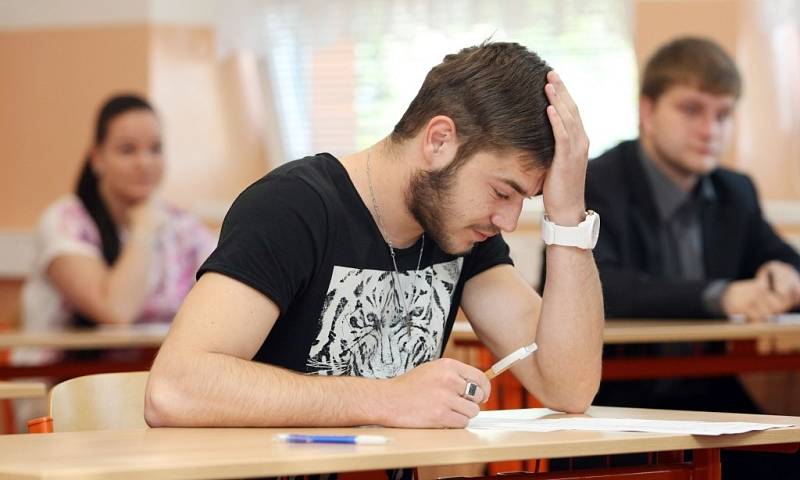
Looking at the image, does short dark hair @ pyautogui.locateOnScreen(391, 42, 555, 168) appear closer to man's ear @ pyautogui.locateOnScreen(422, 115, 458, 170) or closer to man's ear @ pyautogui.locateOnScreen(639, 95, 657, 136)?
man's ear @ pyautogui.locateOnScreen(422, 115, 458, 170)

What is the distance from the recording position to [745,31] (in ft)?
15.7

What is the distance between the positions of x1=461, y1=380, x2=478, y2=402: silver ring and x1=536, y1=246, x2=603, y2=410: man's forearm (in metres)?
0.35

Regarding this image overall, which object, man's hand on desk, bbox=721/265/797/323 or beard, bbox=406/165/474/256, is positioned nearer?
beard, bbox=406/165/474/256

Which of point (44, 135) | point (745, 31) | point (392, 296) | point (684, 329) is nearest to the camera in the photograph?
point (392, 296)

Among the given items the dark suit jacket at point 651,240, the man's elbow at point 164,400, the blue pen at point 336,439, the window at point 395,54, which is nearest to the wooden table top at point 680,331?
the dark suit jacket at point 651,240

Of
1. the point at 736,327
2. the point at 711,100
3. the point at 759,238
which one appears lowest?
the point at 736,327

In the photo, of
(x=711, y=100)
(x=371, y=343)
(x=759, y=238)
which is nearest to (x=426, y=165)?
(x=371, y=343)

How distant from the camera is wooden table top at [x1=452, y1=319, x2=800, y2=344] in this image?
296cm

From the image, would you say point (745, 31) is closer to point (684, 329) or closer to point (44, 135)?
point (684, 329)

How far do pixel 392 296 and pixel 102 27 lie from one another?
3474mm

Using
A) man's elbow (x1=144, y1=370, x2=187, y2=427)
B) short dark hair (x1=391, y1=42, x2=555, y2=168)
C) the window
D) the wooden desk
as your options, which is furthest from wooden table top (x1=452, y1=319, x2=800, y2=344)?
the window

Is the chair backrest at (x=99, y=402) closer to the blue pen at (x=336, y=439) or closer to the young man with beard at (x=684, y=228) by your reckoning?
the blue pen at (x=336, y=439)

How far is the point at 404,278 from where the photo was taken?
193 cm

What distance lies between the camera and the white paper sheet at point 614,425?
5.05 feet
